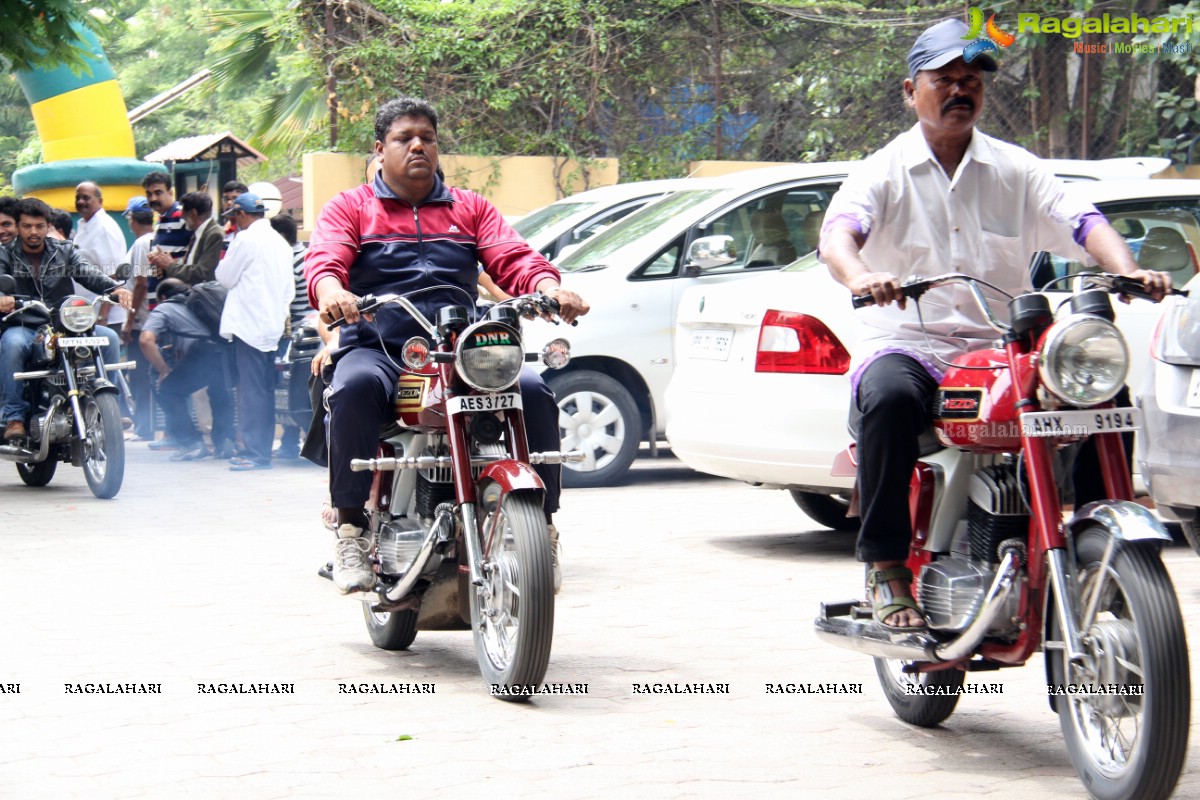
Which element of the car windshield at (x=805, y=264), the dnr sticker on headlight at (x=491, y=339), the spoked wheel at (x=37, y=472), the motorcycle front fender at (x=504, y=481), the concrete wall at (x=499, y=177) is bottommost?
the spoked wheel at (x=37, y=472)

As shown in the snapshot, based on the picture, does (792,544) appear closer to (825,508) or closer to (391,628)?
(825,508)

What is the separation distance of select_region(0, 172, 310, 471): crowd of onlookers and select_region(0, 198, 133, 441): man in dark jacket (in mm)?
10

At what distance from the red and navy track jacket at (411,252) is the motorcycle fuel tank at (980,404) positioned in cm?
195

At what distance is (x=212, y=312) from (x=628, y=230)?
149 inches

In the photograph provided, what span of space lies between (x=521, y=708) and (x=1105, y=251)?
2.22 metres

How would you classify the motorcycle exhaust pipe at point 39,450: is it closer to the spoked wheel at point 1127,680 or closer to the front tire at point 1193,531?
the front tire at point 1193,531

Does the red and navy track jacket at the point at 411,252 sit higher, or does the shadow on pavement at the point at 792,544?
the red and navy track jacket at the point at 411,252

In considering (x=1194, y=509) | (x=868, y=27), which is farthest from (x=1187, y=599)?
(x=868, y=27)

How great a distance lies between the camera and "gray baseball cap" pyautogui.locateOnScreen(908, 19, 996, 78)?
14.3ft

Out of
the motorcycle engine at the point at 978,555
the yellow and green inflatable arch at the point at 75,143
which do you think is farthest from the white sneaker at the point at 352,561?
the yellow and green inflatable arch at the point at 75,143

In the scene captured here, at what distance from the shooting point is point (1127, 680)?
3580mm

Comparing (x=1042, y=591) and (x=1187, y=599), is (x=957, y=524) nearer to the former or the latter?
(x=1042, y=591)

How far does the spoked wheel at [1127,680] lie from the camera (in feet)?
11.2

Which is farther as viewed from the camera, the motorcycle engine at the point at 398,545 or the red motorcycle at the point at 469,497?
the motorcycle engine at the point at 398,545
